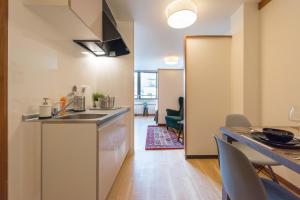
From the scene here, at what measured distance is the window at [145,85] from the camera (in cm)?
981

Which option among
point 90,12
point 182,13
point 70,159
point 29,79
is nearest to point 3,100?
point 29,79

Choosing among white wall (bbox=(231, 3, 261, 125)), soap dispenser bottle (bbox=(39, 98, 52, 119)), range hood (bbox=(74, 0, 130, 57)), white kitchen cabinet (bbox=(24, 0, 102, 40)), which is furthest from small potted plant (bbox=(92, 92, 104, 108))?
white wall (bbox=(231, 3, 261, 125))

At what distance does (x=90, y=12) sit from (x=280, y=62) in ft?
7.77

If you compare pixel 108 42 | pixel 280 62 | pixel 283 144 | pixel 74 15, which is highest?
pixel 108 42

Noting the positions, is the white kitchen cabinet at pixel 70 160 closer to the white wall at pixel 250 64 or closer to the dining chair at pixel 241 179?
the dining chair at pixel 241 179

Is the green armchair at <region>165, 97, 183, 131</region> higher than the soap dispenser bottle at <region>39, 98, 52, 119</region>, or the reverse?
the soap dispenser bottle at <region>39, 98, 52, 119</region>

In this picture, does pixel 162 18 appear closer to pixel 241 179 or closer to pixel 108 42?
pixel 108 42

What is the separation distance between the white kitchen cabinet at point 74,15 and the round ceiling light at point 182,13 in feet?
3.12

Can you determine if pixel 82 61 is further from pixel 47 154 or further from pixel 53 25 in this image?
pixel 47 154

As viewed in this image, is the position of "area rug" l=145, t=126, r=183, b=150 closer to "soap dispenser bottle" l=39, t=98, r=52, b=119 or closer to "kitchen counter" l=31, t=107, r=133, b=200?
"kitchen counter" l=31, t=107, r=133, b=200

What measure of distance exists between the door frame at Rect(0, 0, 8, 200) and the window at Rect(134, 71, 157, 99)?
8.48 m

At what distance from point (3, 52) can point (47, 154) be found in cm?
84

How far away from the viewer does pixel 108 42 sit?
9.53ft

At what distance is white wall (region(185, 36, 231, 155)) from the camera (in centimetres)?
327
